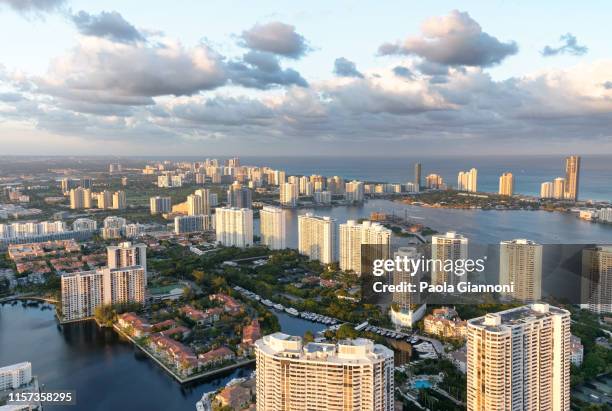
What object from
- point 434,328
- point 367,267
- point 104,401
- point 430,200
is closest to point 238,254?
point 367,267

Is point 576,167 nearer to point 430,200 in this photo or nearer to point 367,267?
point 430,200

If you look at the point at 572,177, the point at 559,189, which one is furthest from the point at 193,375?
the point at 559,189

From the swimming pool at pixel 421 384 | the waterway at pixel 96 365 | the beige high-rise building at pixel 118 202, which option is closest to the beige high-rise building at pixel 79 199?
the beige high-rise building at pixel 118 202

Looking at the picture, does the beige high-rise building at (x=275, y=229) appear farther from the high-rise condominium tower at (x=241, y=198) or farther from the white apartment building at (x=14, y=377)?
the white apartment building at (x=14, y=377)

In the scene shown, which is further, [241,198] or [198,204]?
[241,198]

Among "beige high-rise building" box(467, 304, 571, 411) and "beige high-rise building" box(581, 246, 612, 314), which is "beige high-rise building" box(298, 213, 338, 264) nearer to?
"beige high-rise building" box(581, 246, 612, 314)

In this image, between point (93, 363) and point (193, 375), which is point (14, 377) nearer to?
point (93, 363)

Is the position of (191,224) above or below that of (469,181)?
below
